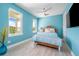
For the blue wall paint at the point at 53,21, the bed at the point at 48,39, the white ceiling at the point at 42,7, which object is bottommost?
the bed at the point at 48,39

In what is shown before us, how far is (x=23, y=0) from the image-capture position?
180 centimetres

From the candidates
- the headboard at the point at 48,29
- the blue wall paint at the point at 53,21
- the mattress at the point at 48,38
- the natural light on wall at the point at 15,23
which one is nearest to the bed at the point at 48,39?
the mattress at the point at 48,38

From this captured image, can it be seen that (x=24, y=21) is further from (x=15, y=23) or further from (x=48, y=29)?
(x=48, y=29)

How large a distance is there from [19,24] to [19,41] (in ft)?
3.03

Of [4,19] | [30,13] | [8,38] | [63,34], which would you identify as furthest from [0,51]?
[63,34]

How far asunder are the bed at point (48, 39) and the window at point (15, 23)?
37.9 inches

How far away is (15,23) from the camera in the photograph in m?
3.92

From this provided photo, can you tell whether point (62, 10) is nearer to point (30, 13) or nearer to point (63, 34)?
point (63, 34)

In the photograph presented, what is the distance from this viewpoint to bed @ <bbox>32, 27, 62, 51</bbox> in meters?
3.21

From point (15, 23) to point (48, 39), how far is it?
6.14 ft

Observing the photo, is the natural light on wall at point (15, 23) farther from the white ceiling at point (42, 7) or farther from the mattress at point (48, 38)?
the mattress at point (48, 38)

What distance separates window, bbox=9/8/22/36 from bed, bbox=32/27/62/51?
0.96 metres

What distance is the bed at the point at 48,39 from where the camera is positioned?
3213 mm

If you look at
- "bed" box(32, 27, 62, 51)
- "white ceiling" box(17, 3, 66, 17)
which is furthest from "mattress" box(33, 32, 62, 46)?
"white ceiling" box(17, 3, 66, 17)
